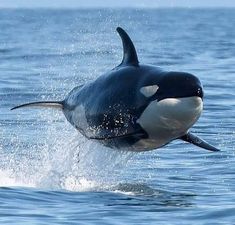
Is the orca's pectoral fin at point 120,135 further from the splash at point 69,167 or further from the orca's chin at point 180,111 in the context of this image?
Result: the splash at point 69,167

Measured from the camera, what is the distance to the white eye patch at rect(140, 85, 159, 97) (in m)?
12.0

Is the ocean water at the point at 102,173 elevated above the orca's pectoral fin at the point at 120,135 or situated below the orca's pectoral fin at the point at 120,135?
below

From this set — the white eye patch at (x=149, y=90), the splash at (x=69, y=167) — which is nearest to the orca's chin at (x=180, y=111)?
the white eye patch at (x=149, y=90)

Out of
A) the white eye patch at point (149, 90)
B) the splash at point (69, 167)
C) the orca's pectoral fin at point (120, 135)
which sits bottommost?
the splash at point (69, 167)

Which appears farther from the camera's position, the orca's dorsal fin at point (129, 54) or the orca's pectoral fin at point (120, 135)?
the orca's dorsal fin at point (129, 54)

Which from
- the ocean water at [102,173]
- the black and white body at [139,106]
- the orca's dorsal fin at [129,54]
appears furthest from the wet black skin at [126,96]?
the ocean water at [102,173]

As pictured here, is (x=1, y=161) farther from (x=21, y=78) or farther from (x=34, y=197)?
(x=21, y=78)

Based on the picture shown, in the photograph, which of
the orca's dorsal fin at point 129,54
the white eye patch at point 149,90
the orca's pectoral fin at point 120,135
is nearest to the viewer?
the white eye patch at point 149,90

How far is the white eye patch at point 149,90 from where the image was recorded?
11984mm

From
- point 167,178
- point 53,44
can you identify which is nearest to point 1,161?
point 167,178

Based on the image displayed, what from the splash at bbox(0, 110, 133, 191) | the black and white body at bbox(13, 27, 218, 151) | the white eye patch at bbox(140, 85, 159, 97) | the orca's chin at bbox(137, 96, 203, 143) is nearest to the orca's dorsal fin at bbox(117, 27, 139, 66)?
the black and white body at bbox(13, 27, 218, 151)

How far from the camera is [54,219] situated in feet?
36.3

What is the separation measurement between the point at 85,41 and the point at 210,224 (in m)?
38.8

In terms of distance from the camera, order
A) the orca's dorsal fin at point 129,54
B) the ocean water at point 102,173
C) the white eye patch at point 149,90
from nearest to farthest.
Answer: the ocean water at point 102,173
the white eye patch at point 149,90
the orca's dorsal fin at point 129,54
